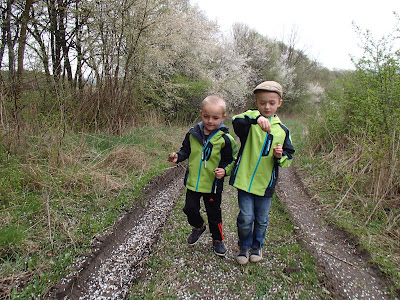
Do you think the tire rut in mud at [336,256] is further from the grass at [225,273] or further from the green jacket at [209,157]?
the green jacket at [209,157]

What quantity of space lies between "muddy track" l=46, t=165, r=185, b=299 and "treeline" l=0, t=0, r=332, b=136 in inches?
86.5

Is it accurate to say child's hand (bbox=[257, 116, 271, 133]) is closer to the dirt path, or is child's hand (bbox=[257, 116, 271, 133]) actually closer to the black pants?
the black pants

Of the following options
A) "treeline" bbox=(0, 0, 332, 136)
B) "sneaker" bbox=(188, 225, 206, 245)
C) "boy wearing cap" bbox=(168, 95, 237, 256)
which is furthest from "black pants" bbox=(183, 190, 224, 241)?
"treeline" bbox=(0, 0, 332, 136)

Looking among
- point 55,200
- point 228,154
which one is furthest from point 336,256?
point 55,200

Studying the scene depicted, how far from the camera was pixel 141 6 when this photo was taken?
7.05 m

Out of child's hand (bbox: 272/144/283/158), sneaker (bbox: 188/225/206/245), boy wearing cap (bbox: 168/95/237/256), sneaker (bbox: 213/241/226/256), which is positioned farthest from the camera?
sneaker (bbox: 188/225/206/245)

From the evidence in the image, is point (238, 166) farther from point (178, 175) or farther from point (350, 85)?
point (350, 85)

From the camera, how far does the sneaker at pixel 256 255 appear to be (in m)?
2.59

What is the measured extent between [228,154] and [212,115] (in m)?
0.42

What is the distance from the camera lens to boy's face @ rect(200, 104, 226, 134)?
2332 millimetres

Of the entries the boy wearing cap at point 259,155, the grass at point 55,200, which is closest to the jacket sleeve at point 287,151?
the boy wearing cap at point 259,155

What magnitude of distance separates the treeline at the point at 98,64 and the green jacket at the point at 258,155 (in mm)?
3312

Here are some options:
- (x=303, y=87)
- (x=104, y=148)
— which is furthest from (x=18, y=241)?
(x=303, y=87)

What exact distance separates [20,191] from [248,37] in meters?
21.7
